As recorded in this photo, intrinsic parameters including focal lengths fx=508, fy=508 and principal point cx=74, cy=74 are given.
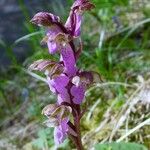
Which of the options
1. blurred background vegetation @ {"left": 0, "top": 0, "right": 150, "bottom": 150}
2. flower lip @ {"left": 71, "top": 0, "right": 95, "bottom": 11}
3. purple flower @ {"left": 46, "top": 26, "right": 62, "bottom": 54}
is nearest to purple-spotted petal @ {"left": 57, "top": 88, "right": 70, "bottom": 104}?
purple flower @ {"left": 46, "top": 26, "right": 62, "bottom": 54}

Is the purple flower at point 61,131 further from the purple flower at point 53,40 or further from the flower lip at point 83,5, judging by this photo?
the flower lip at point 83,5

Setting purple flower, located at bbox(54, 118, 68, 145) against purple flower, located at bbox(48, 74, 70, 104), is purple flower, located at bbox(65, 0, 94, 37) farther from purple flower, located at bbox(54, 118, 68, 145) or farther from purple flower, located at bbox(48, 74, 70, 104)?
purple flower, located at bbox(54, 118, 68, 145)

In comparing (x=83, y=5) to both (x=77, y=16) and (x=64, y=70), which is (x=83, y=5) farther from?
(x=64, y=70)

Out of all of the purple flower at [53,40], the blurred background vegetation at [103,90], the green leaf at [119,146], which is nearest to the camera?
the purple flower at [53,40]

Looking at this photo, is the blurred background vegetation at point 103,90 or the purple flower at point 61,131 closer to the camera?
the purple flower at point 61,131

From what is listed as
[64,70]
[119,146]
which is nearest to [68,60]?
[64,70]

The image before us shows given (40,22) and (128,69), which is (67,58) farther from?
(128,69)

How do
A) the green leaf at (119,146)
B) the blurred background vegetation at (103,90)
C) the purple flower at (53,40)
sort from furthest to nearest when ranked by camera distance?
the blurred background vegetation at (103,90), the green leaf at (119,146), the purple flower at (53,40)

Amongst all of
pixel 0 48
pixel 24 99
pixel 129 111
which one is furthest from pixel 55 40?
pixel 0 48

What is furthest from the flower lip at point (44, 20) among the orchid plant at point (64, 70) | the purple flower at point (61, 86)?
the purple flower at point (61, 86)
